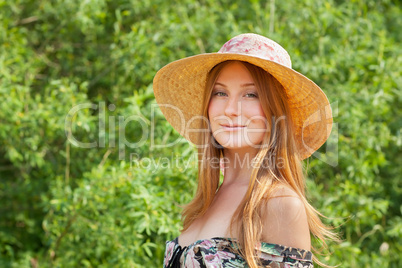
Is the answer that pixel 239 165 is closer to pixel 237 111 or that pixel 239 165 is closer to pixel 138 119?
pixel 237 111

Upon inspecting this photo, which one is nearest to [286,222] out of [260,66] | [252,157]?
[252,157]

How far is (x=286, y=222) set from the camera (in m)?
1.59

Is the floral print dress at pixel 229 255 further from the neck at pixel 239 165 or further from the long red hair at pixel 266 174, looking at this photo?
the neck at pixel 239 165

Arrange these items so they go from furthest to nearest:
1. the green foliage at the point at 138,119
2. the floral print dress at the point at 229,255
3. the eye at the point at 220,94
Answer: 1. the green foliage at the point at 138,119
2. the eye at the point at 220,94
3. the floral print dress at the point at 229,255

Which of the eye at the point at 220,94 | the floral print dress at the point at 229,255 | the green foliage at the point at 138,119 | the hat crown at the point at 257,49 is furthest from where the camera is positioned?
the green foliage at the point at 138,119

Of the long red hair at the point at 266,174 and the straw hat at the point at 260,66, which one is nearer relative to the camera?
the long red hair at the point at 266,174

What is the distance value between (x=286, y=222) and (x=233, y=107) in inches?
16.5

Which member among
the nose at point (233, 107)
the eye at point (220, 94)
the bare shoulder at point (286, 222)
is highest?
the eye at point (220, 94)

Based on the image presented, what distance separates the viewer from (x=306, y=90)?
1.86 m

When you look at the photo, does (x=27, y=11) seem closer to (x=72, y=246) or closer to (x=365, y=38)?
(x=72, y=246)

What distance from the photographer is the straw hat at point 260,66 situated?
1780 millimetres

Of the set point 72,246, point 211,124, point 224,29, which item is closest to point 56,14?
point 224,29

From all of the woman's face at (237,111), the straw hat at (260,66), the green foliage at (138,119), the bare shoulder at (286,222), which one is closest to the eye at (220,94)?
the woman's face at (237,111)

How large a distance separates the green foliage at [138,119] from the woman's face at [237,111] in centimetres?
113
